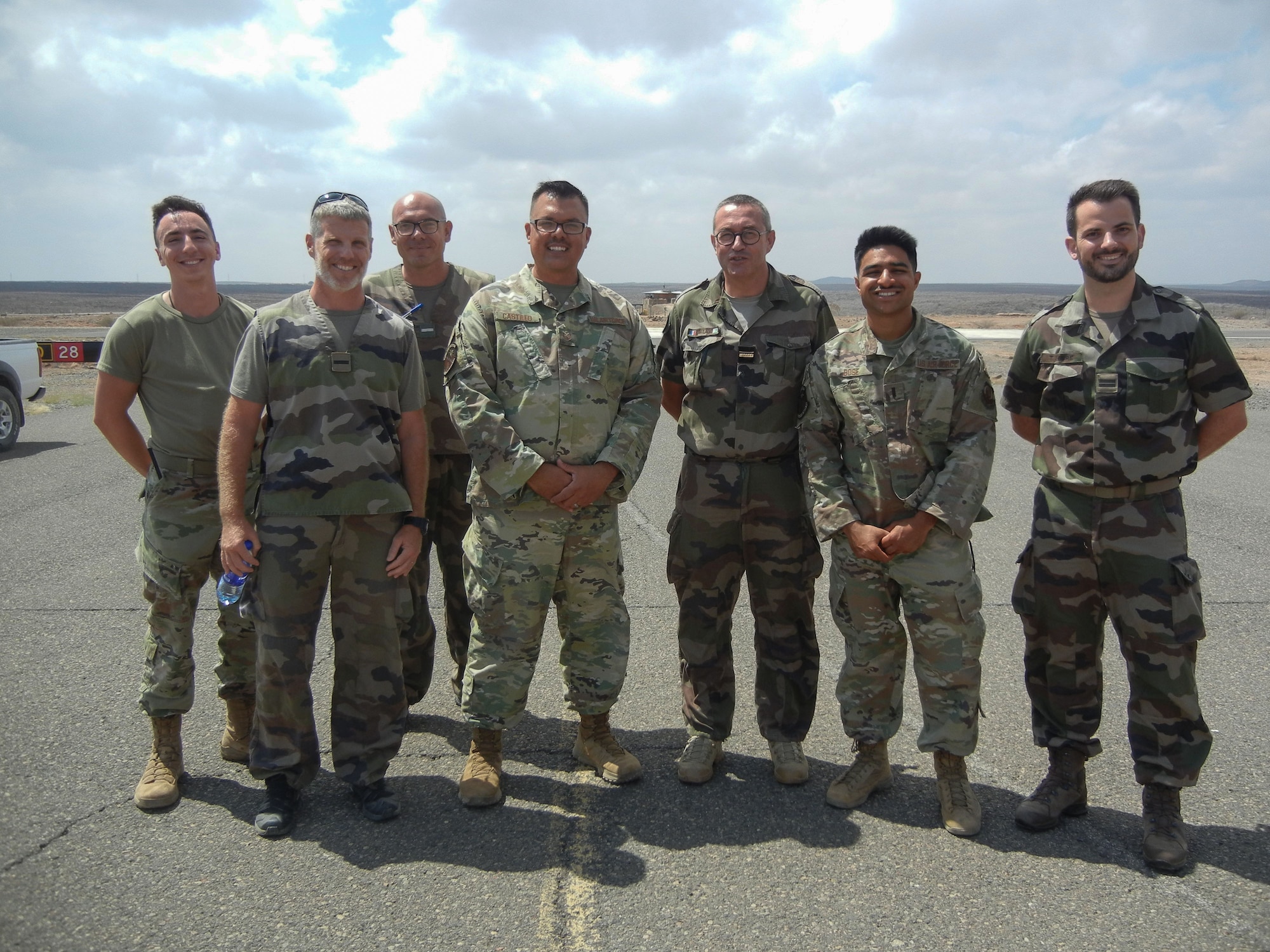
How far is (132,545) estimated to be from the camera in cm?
759

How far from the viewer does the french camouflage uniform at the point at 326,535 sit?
3605mm

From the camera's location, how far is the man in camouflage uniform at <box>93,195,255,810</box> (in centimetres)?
382

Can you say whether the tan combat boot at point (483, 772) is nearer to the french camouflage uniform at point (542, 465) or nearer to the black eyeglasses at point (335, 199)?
the french camouflage uniform at point (542, 465)

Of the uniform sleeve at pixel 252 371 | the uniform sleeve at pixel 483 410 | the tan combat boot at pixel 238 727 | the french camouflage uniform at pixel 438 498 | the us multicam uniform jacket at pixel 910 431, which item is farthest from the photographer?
the french camouflage uniform at pixel 438 498

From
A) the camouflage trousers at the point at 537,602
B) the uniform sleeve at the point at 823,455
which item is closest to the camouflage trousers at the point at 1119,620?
the uniform sleeve at the point at 823,455

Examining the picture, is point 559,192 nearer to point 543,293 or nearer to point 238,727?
point 543,293

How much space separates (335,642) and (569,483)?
3.55 feet

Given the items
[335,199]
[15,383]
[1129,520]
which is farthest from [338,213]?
[15,383]

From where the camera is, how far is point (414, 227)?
15.2 feet

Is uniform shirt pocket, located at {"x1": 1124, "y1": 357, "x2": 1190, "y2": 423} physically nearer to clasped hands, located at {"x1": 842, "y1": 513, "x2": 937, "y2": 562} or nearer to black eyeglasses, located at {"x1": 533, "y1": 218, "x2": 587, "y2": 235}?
clasped hands, located at {"x1": 842, "y1": 513, "x2": 937, "y2": 562}

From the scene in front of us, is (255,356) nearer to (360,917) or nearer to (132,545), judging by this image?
(360,917)

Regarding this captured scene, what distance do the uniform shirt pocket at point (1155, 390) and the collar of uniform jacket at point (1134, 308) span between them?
18 cm

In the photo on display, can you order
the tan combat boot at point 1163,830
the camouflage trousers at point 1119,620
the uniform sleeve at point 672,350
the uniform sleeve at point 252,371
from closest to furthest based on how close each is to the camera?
1. the tan combat boot at point 1163,830
2. the camouflage trousers at point 1119,620
3. the uniform sleeve at point 252,371
4. the uniform sleeve at point 672,350

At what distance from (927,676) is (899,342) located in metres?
1.30
